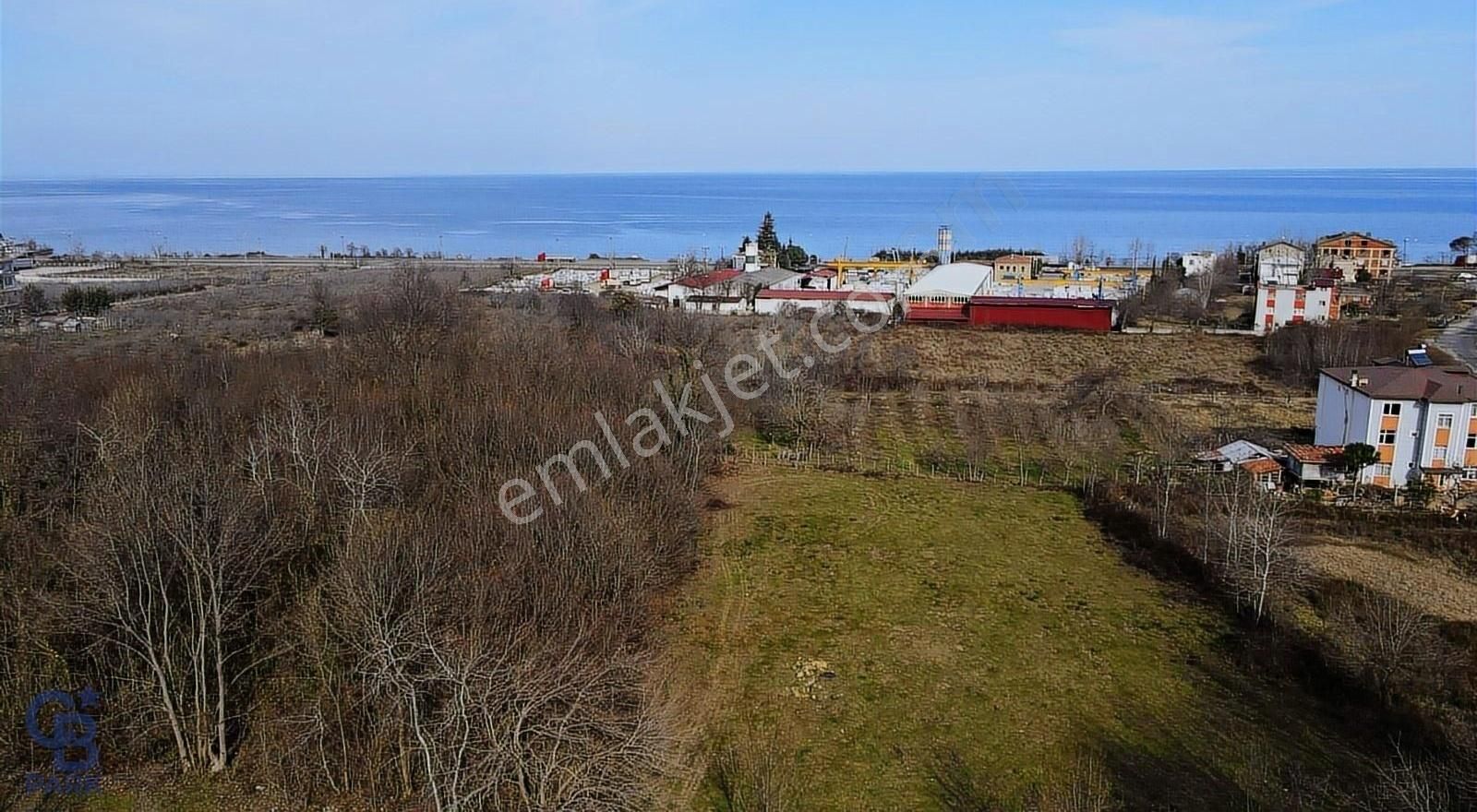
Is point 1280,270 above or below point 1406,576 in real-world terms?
above

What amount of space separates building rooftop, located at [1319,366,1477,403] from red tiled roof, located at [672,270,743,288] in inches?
1071

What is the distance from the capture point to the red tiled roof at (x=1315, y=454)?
1859 cm

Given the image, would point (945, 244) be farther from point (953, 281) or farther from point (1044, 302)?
point (1044, 302)

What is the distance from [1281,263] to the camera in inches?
1773

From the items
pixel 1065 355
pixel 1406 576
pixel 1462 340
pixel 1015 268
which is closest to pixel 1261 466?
pixel 1406 576

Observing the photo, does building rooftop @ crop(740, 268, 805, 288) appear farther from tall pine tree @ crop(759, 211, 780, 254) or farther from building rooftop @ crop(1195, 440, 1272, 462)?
building rooftop @ crop(1195, 440, 1272, 462)

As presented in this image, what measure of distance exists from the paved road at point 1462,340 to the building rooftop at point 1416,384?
12.2 meters

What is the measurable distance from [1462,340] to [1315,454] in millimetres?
19572

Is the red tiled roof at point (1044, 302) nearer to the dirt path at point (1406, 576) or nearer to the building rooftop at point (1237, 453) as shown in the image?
the building rooftop at point (1237, 453)

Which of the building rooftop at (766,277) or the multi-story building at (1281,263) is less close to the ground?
the multi-story building at (1281,263)

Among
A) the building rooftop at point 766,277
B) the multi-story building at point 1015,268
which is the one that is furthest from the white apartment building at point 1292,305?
the building rooftop at point 766,277

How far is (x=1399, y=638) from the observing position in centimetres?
1104

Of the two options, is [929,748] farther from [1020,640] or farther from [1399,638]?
[1399,638]

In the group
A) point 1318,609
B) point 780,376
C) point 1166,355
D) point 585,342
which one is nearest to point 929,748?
point 1318,609
